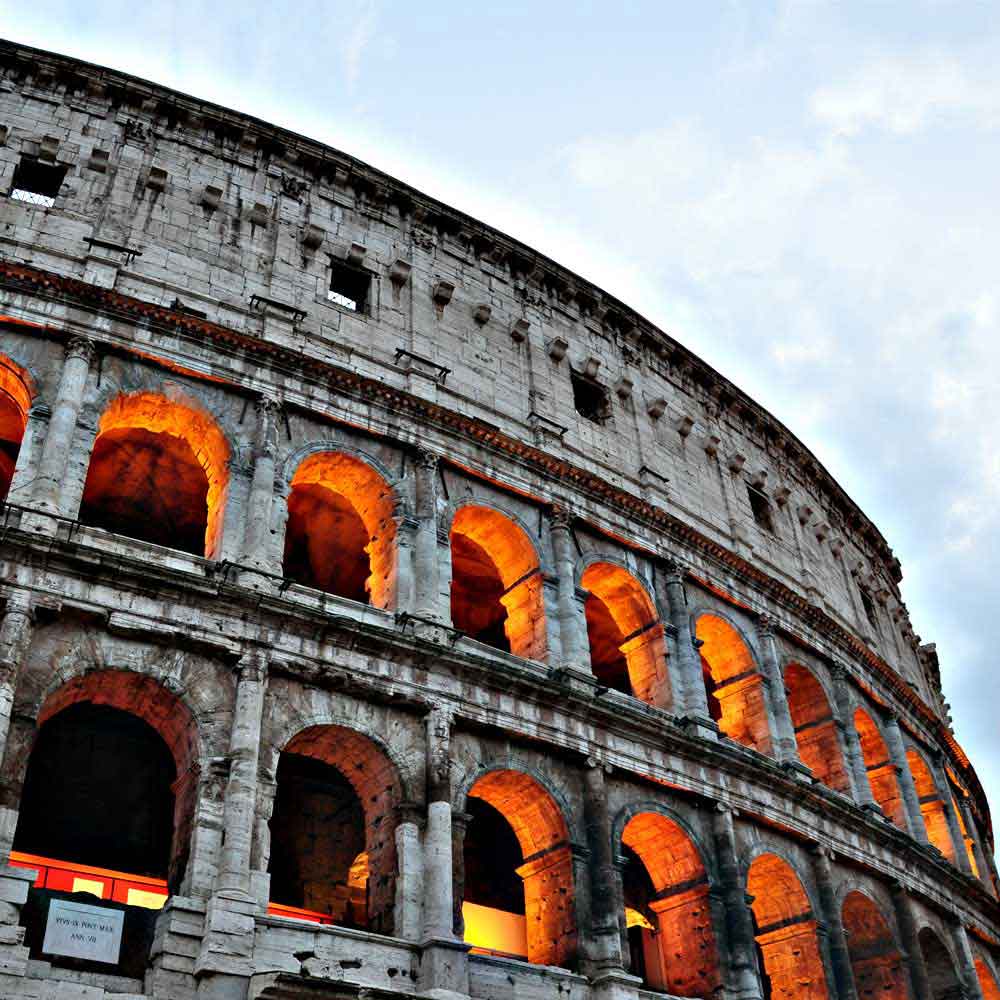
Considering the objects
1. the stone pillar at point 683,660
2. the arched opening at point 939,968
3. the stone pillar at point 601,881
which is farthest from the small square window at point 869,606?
the stone pillar at point 601,881

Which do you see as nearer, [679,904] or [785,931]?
[679,904]

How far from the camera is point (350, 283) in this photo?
2005 centimetres

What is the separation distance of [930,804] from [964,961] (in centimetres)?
455

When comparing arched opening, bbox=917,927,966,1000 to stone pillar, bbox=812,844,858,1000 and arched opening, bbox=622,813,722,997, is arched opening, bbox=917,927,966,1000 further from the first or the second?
arched opening, bbox=622,813,722,997

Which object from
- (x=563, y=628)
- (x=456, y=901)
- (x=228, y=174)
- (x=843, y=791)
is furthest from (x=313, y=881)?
(x=228, y=174)

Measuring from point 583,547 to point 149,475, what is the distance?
7.03 metres

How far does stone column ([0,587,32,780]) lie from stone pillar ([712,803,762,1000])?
10109 millimetres

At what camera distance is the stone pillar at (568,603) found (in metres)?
17.5

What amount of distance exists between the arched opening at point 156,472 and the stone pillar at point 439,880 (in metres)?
4.41

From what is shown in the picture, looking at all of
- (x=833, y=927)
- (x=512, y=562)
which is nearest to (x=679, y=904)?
(x=833, y=927)

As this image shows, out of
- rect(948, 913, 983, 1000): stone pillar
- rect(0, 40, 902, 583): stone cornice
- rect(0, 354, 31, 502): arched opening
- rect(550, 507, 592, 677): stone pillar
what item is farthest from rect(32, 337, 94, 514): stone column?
rect(948, 913, 983, 1000): stone pillar

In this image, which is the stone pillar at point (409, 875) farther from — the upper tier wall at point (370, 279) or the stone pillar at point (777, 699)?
the stone pillar at point (777, 699)

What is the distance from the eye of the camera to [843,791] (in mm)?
21453

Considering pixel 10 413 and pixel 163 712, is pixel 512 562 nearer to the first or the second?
pixel 163 712
